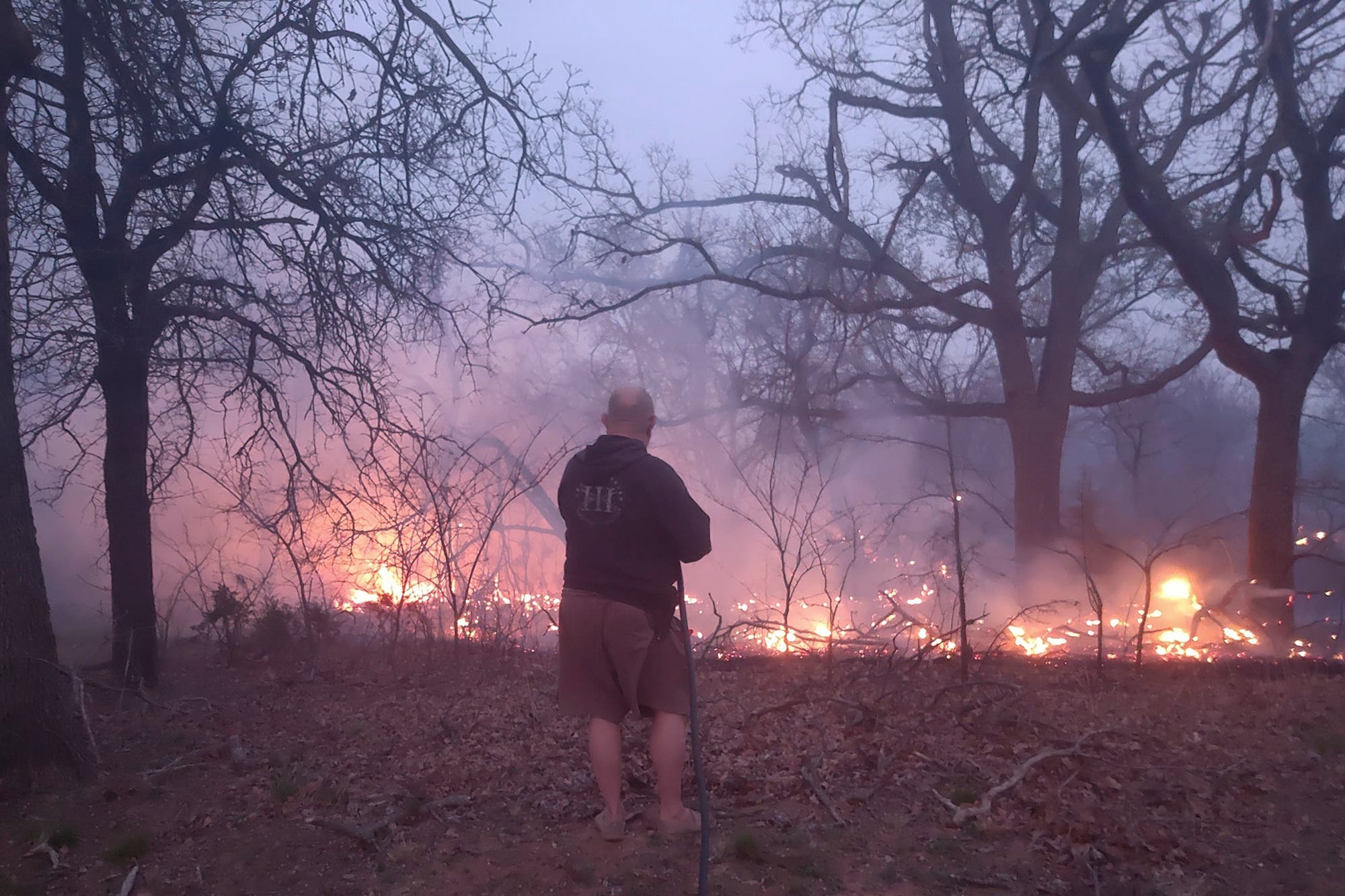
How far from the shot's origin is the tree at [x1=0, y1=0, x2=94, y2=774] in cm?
402

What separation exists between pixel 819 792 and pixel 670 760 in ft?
2.64

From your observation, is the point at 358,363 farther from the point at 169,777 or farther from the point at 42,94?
the point at 42,94

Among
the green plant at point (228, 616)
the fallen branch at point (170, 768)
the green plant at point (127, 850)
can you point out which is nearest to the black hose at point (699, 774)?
the green plant at point (127, 850)

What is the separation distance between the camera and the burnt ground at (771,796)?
322cm

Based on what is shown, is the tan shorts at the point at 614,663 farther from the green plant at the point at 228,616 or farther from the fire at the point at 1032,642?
the green plant at the point at 228,616

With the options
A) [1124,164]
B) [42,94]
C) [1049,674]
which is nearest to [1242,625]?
[1049,674]

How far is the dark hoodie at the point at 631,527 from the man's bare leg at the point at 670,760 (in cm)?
42

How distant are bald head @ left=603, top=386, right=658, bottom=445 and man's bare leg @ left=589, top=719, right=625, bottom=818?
44.0 inches

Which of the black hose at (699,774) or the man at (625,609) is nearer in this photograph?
the black hose at (699,774)

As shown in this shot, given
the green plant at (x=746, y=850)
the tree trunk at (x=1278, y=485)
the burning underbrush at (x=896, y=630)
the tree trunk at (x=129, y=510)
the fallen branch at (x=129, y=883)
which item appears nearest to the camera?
the fallen branch at (x=129, y=883)

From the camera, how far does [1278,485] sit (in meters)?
8.64

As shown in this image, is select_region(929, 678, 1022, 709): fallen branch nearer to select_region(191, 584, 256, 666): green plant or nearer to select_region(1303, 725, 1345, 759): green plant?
select_region(1303, 725, 1345, 759): green plant

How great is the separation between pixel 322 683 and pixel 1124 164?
8.12m

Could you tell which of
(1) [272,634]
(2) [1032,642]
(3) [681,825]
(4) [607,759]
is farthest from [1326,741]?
(1) [272,634]
